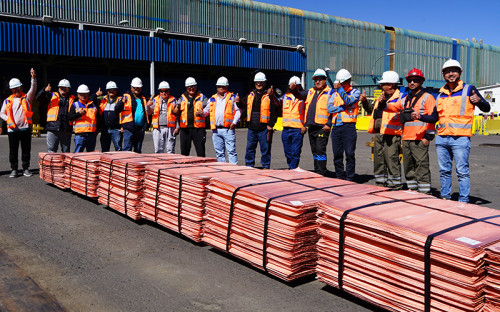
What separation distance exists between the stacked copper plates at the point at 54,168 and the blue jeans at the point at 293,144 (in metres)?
4.15

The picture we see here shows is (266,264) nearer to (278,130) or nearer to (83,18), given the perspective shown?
(278,130)

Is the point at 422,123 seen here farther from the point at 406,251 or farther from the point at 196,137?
the point at 196,137

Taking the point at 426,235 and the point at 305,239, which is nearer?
the point at 426,235

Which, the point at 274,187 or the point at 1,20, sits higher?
the point at 1,20

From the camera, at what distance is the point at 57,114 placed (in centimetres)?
993

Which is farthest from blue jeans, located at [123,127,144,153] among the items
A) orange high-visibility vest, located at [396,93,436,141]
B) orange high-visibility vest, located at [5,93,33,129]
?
orange high-visibility vest, located at [396,93,436,141]

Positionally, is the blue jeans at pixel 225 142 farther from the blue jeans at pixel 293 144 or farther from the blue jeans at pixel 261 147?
the blue jeans at pixel 293 144

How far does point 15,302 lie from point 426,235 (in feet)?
10.1

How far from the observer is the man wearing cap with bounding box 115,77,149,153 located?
1019 cm

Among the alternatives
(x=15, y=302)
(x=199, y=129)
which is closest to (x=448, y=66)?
(x=199, y=129)

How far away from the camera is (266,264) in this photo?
4.23 m

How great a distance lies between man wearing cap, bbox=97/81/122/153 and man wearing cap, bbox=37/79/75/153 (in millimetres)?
667

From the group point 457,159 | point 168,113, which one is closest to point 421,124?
point 457,159

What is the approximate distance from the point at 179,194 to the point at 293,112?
444cm
